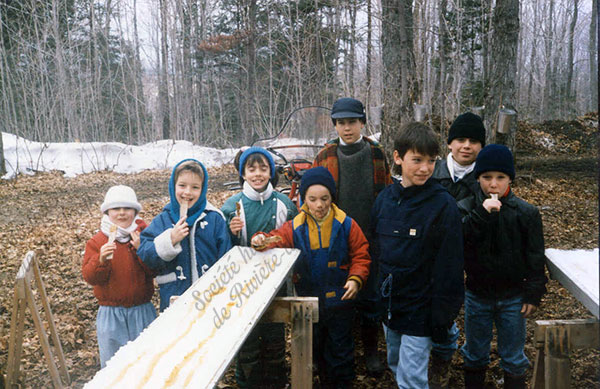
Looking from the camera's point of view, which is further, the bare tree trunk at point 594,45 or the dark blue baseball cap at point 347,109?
the dark blue baseball cap at point 347,109

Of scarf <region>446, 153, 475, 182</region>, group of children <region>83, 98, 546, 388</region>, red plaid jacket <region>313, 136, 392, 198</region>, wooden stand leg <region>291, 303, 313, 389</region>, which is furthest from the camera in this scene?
red plaid jacket <region>313, 136, 392, 198</region>

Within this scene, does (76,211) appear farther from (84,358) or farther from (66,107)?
(66,107)

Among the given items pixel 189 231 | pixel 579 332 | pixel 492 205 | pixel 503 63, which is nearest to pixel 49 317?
pixel 189 231

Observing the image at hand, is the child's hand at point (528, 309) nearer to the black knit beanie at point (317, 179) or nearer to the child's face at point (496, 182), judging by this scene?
the child's face at point (496, 182)

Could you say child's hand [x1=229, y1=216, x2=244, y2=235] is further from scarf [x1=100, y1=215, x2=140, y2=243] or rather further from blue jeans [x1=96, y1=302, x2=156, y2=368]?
blue jeans [x1=96, y1=302, x2=156, y2=368]

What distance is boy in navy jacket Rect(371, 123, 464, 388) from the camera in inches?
85.7

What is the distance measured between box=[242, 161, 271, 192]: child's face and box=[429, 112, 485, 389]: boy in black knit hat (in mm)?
1164

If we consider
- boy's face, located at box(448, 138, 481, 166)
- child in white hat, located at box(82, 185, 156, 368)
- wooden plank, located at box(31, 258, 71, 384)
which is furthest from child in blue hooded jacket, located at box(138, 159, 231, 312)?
boy's face, located at box(448, 138, 481, 166)

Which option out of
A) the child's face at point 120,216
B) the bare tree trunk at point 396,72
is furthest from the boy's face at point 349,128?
the bare tree trunk at point 396,72

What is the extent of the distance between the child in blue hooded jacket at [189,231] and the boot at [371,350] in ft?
4.19

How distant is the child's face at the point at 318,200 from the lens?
101 inches

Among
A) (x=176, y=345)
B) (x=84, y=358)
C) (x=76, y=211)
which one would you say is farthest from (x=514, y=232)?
(x=76, y=211)

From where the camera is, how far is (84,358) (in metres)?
3.55

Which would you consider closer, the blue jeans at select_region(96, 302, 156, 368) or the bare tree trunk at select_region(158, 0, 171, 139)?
the blue jeans at select_region(96, 302, 156, 368)
